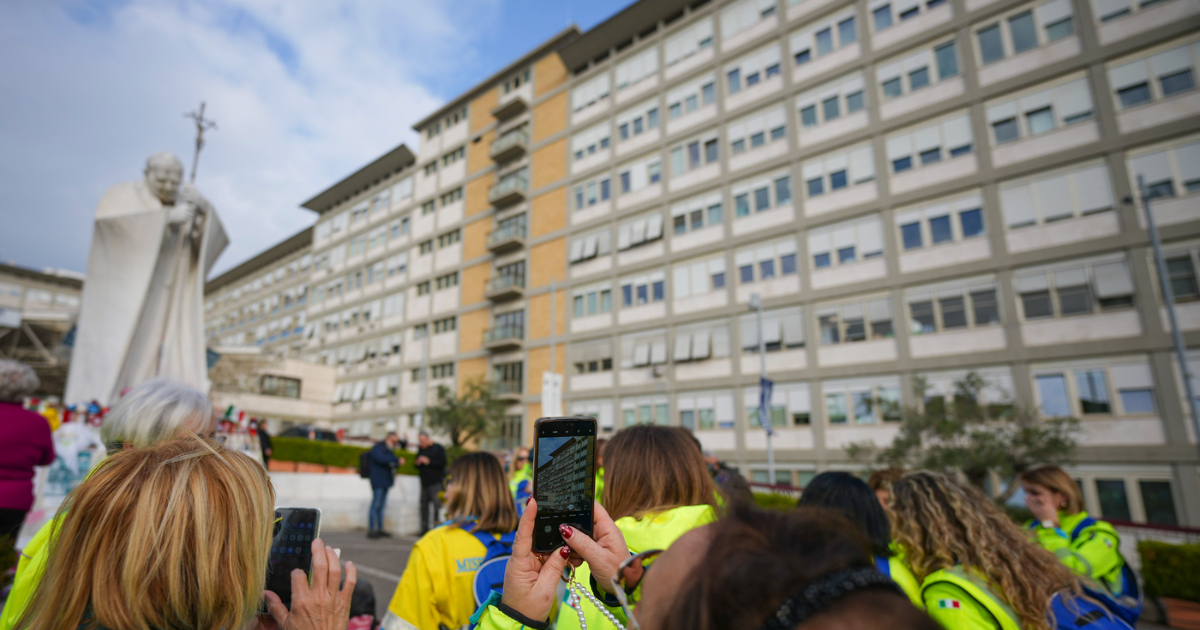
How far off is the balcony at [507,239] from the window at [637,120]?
9.01m

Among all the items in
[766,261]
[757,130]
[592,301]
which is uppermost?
[757,130]

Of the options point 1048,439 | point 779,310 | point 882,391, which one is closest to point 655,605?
point 1048,439

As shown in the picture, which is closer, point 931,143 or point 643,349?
point 931,143

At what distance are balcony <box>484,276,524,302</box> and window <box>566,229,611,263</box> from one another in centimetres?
447

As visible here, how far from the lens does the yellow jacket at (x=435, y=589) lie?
288 cm

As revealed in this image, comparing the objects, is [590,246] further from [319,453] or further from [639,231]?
[319,453]

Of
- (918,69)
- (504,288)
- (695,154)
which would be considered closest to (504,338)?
(504,288)

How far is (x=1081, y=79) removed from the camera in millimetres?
20312

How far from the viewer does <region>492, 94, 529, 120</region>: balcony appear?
39500mm

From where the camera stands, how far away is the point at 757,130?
91.7 feet

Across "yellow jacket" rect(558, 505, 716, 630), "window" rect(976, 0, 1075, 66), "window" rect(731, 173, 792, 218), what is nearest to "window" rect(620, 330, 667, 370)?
"window" rect(731, 173, 792, 218)

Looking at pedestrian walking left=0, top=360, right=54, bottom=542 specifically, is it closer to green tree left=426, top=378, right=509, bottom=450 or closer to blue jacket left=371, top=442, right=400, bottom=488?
blue jacket left=371, top=442, right=400, bottom=488

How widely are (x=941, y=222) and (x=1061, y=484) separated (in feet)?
69.7

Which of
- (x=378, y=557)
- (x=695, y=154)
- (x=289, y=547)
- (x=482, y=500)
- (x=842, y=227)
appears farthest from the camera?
(x=695, y=154)
